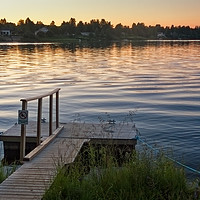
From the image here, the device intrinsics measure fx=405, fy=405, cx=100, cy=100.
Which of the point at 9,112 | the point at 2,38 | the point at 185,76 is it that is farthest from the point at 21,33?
the point at 9,112

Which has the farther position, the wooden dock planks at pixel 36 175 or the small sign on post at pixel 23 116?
the small sign on post at pixel 23 116

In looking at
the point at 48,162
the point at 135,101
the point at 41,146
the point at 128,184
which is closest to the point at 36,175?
the point at 48,162

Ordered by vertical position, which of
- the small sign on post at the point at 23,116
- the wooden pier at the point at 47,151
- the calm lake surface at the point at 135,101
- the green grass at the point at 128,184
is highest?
the small sign on post at the point at 23,116

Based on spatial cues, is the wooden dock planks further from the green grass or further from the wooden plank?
the green grass

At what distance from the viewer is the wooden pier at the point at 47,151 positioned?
6963 millimetres

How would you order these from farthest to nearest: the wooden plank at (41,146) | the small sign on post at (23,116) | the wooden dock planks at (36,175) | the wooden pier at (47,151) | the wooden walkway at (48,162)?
the wooden plank at (41,146) → the small sign on post at (23,116) → the wooden pier at (47,151) → the wooden walkway at (48,162) → the wooden dock planks at (36,175)

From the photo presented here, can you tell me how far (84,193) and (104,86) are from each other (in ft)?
70.6

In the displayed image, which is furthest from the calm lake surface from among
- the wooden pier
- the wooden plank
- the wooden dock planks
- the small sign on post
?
the small sign on post

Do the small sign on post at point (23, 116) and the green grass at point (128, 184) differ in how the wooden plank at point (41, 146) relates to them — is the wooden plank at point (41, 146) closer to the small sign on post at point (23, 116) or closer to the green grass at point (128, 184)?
the small sign on post at point (23, 116)

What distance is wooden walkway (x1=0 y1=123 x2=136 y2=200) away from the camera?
6.84 m

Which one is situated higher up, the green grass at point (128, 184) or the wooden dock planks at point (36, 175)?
the green grass at point (128, 184)

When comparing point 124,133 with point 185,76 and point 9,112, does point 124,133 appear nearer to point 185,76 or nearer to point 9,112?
point 9,112

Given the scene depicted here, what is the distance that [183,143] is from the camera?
13164mm

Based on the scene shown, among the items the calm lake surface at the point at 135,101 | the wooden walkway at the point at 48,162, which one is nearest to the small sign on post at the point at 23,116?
the wooden walkway at the point at 48,162
